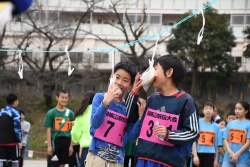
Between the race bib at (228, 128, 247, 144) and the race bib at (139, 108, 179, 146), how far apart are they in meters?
5.14

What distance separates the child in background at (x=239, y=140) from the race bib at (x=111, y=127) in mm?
4694

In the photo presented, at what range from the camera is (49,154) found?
1136cm

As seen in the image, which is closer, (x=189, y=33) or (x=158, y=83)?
(x=158, y=83)

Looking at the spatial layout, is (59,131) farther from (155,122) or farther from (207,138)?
(155,122)

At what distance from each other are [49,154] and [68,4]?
31.1 m

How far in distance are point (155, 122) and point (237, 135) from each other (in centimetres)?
529

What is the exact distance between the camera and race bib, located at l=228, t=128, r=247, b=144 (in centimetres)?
1008

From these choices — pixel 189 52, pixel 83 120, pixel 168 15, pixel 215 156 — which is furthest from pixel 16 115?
pixel 168 15

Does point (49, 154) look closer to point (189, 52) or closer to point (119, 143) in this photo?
point (119, 143)

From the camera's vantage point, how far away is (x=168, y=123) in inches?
204

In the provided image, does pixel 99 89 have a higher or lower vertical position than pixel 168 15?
lower

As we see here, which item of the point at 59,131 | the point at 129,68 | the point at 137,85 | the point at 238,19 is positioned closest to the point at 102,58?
the point at 238,19

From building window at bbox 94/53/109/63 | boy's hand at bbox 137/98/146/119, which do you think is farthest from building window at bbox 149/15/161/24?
boy's hand at bbox 137/98/146/119

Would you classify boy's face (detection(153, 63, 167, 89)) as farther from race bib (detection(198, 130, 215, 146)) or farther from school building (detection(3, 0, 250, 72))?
school building (detection(3, 0, 250, 72))
